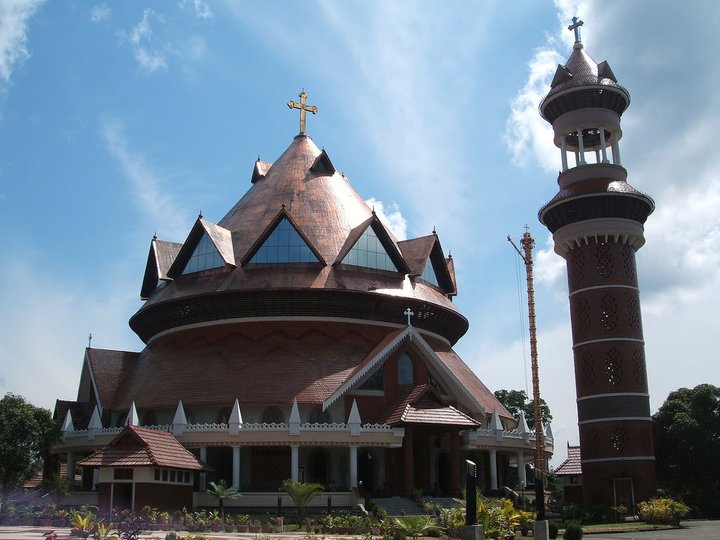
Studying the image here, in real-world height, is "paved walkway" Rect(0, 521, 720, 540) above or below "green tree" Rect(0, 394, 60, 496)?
below

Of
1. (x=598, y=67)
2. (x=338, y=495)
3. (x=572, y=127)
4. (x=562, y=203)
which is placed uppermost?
(x=598, y=67)

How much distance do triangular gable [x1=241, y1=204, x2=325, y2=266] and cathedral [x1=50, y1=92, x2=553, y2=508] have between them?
75mm

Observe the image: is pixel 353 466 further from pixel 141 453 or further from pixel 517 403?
pixel 517 403

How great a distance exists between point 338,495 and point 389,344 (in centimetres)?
785

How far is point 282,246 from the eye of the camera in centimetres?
4450

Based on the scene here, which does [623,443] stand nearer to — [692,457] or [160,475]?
[692,457]

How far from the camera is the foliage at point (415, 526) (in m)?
23.0

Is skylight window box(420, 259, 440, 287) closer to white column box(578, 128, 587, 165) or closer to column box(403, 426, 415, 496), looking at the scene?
white column box(578, 128, 587, 165)

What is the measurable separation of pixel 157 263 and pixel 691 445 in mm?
32284

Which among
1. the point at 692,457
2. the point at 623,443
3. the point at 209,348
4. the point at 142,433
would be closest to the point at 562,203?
the point at 623,443

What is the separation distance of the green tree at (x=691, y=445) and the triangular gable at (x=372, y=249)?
18.2 m

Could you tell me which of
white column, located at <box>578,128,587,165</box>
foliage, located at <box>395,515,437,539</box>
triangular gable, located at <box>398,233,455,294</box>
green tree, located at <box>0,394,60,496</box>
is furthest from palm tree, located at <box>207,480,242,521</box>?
white column, located at <box>578,128,587,165</box>

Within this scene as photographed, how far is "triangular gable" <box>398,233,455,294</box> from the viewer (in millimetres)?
47844

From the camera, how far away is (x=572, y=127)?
4781cm
